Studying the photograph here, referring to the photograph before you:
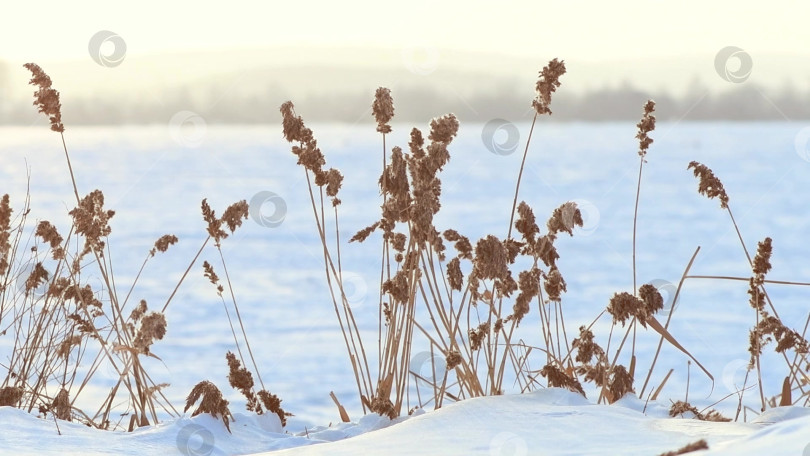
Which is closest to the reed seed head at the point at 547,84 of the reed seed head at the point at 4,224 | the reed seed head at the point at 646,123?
the reed seed head at the point at 646,123

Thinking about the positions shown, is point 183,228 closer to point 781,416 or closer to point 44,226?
point 44,226

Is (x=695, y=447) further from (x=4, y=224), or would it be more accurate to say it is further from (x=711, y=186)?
(x=4, y=224)

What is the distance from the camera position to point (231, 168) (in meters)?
26.0

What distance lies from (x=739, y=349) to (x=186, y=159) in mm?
25419

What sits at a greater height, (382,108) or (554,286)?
(382,108)

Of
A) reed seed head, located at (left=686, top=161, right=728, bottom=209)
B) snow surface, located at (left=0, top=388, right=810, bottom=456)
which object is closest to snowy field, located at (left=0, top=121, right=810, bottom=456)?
snow surface, located at (left=0, top=388, right=810, bottom=456)

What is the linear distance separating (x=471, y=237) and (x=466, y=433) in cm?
876

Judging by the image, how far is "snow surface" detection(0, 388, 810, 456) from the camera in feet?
8.34

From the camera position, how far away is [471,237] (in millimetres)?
11453

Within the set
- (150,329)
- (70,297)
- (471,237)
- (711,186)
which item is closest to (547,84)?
(711,186)

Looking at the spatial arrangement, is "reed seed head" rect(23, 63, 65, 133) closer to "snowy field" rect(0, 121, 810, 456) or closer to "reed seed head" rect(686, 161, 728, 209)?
"snowy field" rect(0, 121, 810, 456)

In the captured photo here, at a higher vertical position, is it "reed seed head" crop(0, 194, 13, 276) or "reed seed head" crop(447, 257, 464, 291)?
"reed seed head" crop(0, 194, 13, 276)

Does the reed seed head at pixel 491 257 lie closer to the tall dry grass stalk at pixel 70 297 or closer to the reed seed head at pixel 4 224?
the tall dry grass stalk at pixel 70 297

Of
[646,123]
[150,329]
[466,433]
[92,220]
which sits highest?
[646,123]
